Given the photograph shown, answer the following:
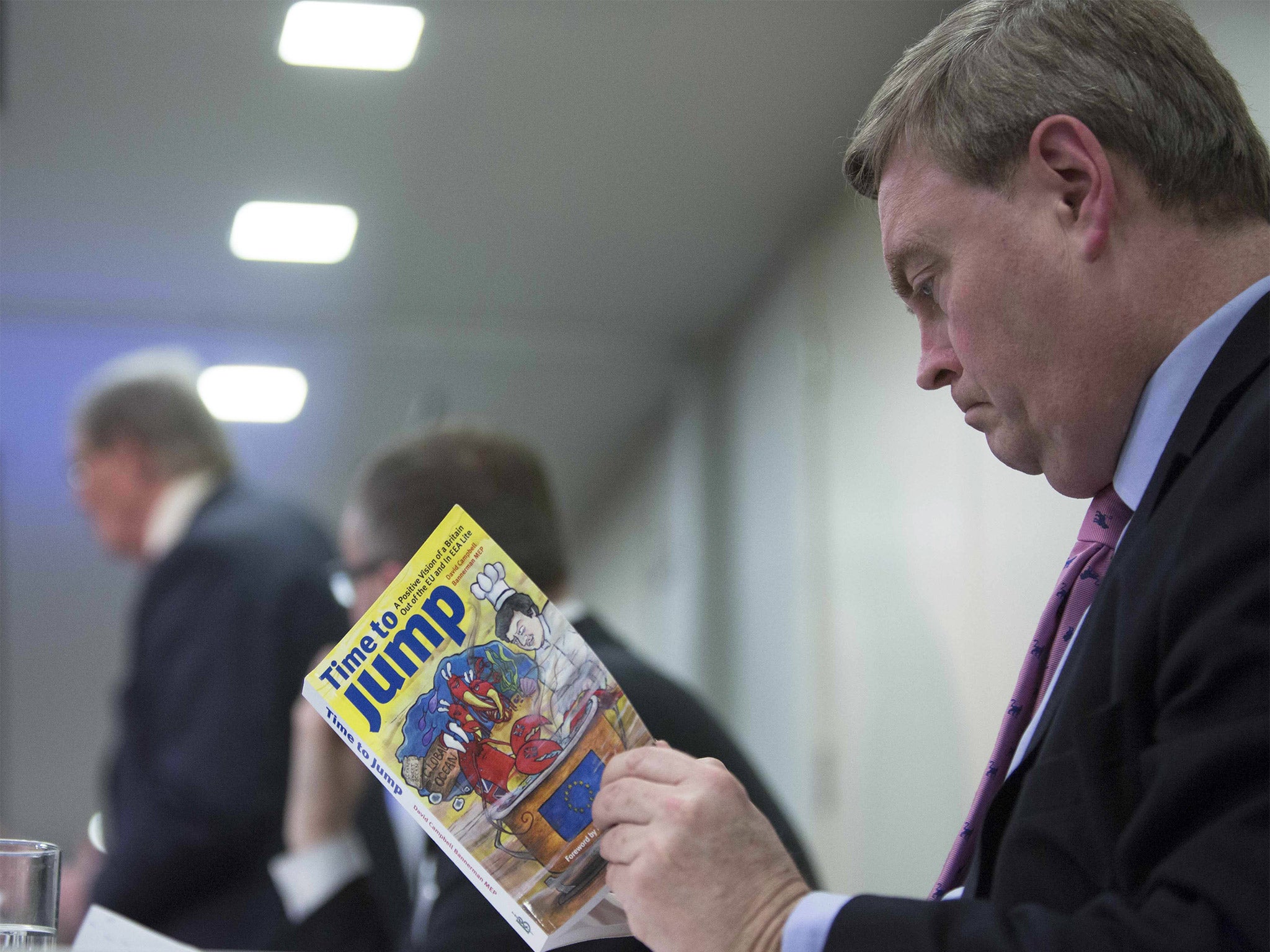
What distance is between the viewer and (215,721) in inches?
64.7

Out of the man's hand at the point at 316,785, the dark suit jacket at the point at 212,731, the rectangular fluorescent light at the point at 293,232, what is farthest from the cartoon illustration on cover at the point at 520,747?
the rectangular fluorescent light at the point at 293,232

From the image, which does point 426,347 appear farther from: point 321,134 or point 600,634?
point 600,634

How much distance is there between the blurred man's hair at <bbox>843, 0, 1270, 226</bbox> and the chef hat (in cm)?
35

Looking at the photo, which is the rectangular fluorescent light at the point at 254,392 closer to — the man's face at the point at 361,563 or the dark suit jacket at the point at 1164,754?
the man's face at the point at 361,563

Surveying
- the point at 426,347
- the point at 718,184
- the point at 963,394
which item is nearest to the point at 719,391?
the point at 426,347

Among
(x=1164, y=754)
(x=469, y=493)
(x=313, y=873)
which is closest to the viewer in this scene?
(x=1164, y=754)

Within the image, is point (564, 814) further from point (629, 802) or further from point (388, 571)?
point (388, 571)

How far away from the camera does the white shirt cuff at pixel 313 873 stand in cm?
159

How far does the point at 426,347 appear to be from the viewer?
3.00 m

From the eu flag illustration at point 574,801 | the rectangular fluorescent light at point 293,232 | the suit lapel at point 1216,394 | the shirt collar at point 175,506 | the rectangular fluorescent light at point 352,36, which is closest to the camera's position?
the suit lapel at point 1216,394

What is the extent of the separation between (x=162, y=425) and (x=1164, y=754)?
188 cm

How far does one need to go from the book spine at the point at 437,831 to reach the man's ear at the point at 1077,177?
471 millimetres

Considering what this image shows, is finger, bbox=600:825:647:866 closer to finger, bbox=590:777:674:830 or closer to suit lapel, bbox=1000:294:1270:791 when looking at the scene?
finger, bbox=590:777:674:830

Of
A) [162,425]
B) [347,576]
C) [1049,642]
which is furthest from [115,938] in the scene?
[162,425]
